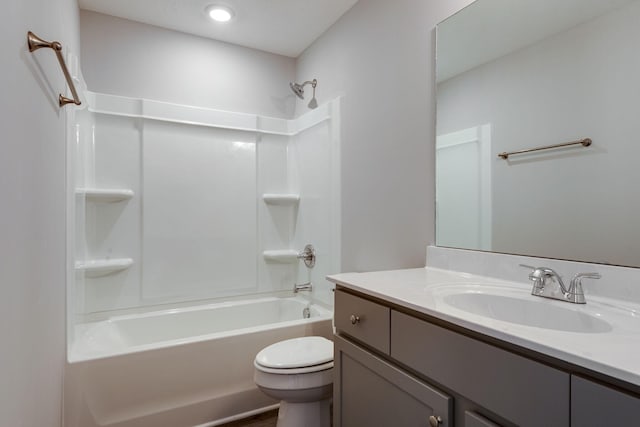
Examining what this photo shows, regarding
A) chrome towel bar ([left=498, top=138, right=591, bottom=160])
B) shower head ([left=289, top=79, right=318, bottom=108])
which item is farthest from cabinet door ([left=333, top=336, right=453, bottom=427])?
shower head ([left=289, top=79, right=318, bottom=108])

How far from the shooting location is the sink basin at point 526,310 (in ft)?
3.04

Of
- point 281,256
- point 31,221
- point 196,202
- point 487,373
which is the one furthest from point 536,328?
point 196,202

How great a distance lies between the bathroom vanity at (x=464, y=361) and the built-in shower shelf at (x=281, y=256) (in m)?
1.49

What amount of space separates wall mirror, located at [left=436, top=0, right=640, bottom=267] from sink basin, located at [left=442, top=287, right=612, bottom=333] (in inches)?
8.6

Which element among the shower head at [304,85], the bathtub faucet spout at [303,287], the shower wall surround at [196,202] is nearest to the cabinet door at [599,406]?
the shower wall surround at [196,202]

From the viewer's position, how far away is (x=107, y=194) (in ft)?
7.31

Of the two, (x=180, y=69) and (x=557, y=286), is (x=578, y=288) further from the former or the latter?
(x=180, y=69)

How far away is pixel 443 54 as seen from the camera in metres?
1.58

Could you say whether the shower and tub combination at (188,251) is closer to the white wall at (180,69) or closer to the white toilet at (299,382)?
the white wall at (180,69)


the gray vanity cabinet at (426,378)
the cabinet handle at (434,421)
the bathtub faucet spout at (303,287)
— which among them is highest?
the gray vanity cabinet at (426,378)

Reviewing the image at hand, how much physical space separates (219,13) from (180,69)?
531 millimetres

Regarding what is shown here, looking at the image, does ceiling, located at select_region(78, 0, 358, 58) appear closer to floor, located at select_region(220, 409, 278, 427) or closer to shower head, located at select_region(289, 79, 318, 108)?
shower head, located at select_region(289, 79, 318, 108)

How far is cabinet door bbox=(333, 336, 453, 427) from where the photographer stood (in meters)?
0.93

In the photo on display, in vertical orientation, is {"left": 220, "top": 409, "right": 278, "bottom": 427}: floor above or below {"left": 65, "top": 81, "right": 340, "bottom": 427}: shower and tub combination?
below
